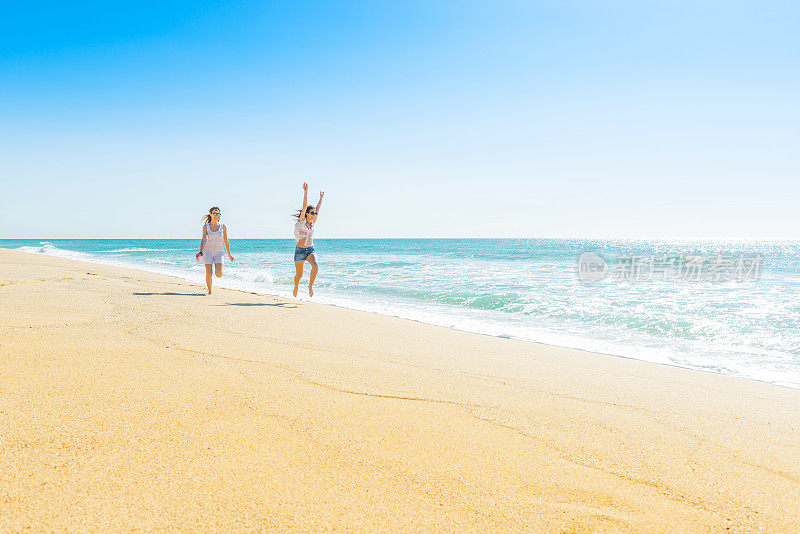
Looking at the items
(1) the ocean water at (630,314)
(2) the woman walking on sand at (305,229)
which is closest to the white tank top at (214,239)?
(2) the woman walking on sand at (305,229)

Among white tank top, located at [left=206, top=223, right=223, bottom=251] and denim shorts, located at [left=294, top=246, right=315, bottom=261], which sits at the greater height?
white tank top, located at [left=206, top=223, right=223, bottom=251]

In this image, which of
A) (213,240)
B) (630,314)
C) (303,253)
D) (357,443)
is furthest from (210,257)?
(630,314)

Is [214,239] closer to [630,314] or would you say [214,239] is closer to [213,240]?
[213,240]

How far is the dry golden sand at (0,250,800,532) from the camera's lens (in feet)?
5.22

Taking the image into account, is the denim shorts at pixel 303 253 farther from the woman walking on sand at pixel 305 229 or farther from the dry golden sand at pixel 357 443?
the dry golden sand at pixel 357 443

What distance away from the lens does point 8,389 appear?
2.37 m

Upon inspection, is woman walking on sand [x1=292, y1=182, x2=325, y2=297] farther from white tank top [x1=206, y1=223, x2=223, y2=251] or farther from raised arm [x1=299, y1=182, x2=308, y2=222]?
white tank top [x1=206, y1=223, x2=223, y2=251]

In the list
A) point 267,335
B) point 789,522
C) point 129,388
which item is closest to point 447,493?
point 789,522

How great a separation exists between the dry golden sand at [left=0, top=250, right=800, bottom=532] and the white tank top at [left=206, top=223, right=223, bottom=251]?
523 centimetres

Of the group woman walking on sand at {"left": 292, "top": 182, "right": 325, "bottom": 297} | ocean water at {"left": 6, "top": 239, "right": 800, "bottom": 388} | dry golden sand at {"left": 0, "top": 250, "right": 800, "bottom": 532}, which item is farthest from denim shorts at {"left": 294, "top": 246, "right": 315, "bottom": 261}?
dry golden sand at {"left": 0, "top": 250, "right": 800, "bottom": 532}

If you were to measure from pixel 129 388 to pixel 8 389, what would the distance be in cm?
56

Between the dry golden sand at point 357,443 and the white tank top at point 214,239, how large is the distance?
5.23 metres

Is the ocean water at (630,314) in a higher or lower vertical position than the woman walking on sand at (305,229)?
lower

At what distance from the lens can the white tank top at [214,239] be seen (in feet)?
30.1
